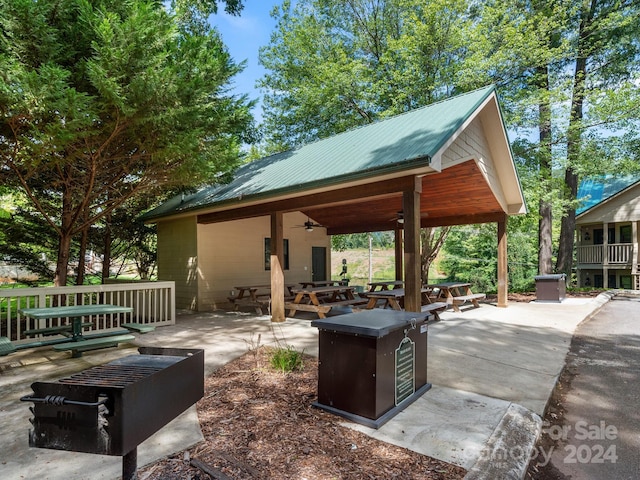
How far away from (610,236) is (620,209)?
269cm

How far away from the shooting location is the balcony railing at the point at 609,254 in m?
17.9

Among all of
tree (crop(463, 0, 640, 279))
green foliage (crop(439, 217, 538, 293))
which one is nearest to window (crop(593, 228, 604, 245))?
green foliage (crop(439, 217, 538, 293))

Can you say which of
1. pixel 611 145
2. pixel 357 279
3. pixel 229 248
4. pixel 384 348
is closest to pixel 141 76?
pixel 384 348

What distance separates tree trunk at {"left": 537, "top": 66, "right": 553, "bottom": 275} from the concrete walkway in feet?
26.5

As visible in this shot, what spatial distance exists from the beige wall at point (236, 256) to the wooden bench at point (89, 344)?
4.55 meters

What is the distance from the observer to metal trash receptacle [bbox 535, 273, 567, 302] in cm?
1097

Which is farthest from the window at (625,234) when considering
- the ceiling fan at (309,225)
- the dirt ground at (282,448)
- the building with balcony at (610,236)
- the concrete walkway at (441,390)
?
the dirt ground at (282,448)

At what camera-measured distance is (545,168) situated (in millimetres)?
14492

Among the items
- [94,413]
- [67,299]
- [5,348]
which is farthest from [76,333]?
[94,413]

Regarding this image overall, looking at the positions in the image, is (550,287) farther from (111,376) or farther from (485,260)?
(485,260)

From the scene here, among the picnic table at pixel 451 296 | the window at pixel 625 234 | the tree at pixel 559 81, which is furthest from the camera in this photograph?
the window at pixel 625 234

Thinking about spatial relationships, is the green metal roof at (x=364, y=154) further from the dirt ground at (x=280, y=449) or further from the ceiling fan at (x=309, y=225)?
the dirt ground at (x=280, y=449)

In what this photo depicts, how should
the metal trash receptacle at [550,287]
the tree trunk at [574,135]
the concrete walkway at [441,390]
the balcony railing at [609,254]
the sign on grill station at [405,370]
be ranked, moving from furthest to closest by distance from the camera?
the balcony railing at [609,254]
the tree trunk at [574,135]
the metal trash receptacle at [550,287]
the sign on grill station at [405,370]
the concrete walkway at [441,390]

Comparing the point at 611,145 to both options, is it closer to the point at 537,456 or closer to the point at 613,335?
the point at 613,335
